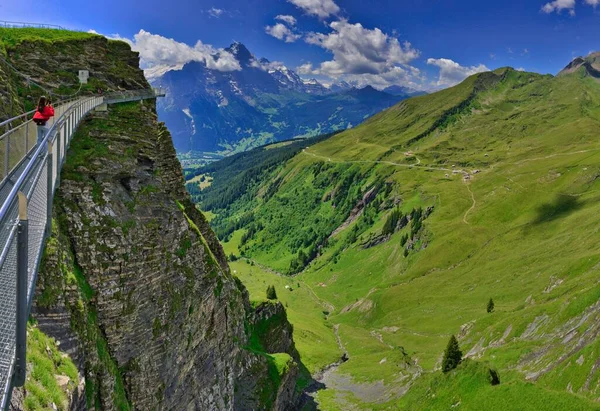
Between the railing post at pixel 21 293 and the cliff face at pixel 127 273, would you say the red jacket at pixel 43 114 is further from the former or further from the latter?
the railing post at pixel 21 293

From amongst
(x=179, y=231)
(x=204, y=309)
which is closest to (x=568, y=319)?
(x=204, y=309)

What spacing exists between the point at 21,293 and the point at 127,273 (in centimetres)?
1966

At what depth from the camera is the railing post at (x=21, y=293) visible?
10617 millimetres

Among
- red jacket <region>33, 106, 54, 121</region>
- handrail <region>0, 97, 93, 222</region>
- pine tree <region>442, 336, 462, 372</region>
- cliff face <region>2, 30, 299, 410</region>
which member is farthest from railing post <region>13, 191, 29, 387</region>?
pine tree <region>442, 336, 462, 372</region>

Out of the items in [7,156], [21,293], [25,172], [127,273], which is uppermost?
[7,156]

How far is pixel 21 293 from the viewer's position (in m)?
10.9

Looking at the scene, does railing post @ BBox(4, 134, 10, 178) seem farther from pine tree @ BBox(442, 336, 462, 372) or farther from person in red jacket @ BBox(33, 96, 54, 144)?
pine tree @ BBox(442, 336, 462, 372)

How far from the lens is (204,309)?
40.3 m

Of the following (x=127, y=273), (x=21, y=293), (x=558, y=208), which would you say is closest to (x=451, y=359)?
(x=127, y=273)

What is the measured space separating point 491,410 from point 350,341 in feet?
323

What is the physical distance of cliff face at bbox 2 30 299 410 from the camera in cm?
2377

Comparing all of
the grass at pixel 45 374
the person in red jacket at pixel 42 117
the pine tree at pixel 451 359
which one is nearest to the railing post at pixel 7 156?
the person in red jacket at pixel 42 117

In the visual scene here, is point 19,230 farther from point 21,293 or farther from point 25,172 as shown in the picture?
point 25,172

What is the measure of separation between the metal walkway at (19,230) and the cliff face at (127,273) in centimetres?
538
